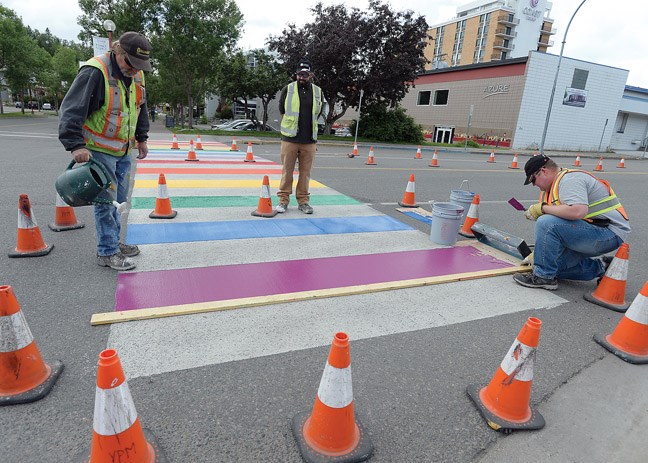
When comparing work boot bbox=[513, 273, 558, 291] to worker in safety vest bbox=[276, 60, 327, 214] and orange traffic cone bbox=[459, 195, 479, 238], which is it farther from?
worker in safety vest bbox=[276, 60, 327, 214]

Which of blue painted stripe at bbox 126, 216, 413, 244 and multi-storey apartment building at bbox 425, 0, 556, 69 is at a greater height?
multi-storey apartment building at bbox 425, 0, 556, 69

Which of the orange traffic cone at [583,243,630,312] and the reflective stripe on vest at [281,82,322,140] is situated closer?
the orange traffic cone at [583,243,630,312]

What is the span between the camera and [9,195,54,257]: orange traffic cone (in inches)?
171

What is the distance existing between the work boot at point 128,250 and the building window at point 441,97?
1585 inches

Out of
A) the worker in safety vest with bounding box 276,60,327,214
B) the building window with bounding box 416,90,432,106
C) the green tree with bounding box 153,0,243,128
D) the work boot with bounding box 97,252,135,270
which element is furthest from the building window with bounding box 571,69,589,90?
the work boot with bounding box 97,252,135,270

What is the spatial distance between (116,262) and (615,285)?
5.04 metres

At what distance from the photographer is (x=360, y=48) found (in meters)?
24.8

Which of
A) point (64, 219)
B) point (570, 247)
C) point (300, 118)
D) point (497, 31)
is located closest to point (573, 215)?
point (570, 247)

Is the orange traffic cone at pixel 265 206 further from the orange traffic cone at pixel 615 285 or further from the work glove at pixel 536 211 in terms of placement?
the orange traffic cone at pixel 615 285

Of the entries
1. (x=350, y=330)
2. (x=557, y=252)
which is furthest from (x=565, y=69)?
(x=350, y=330)

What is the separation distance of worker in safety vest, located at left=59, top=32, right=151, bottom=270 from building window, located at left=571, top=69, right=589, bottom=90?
39.2 m

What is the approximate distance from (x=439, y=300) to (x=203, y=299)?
223cm

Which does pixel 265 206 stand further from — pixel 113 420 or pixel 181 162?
pixel 181 162

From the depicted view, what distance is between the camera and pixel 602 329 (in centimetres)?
366
